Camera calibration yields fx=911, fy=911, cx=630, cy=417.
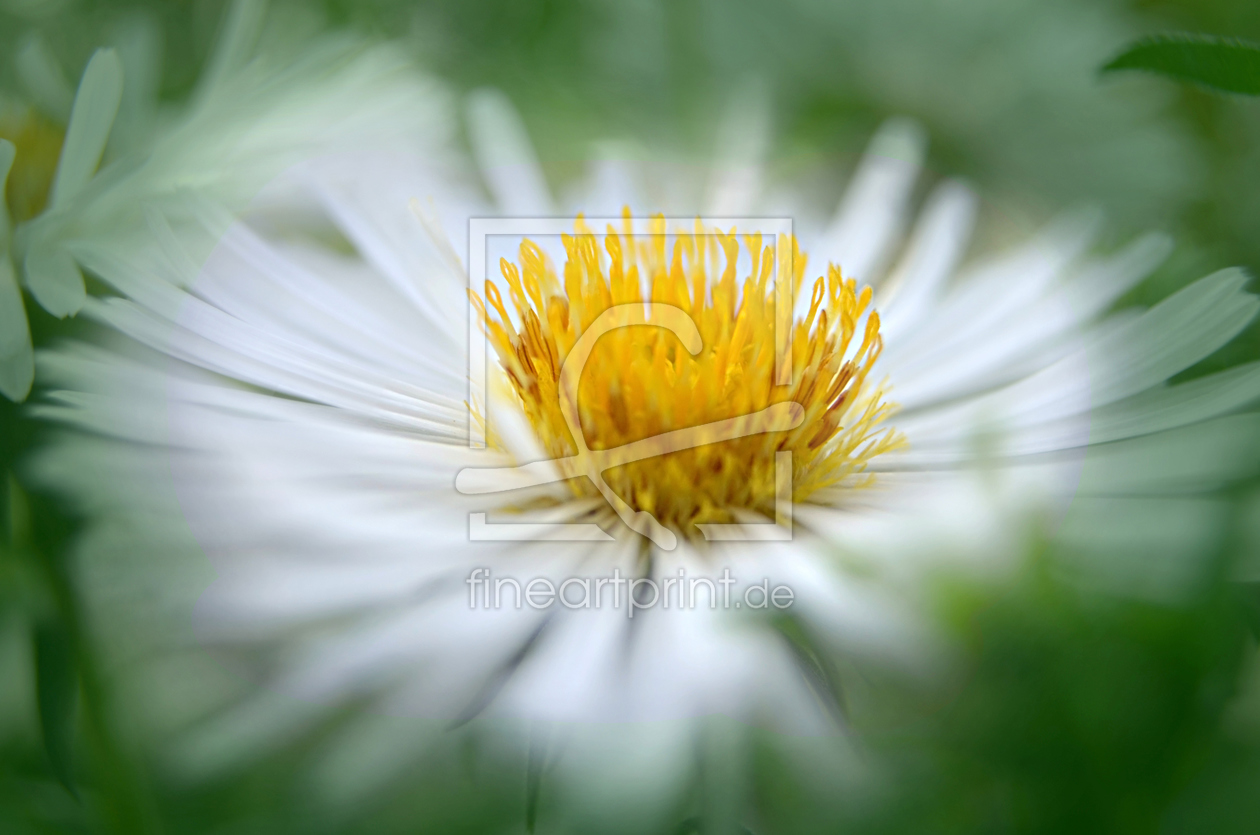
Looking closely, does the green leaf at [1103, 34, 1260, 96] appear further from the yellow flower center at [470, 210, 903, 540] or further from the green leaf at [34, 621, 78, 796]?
the green leaf at [34, 621, 78, 796]

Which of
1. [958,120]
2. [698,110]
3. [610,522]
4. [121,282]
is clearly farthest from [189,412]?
[958,120]

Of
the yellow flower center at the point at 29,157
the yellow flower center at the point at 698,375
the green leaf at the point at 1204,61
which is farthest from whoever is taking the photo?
the yellow flower center at the point at 29,157

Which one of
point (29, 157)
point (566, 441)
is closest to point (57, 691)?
point (566, 441)

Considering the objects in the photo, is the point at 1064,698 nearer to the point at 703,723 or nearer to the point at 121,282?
Answer: the point at 703,723

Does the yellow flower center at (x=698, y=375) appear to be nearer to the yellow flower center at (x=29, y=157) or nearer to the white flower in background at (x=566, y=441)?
the white flower in background at (x=566, y=441)

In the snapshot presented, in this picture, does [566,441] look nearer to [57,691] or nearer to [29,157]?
[57,691]

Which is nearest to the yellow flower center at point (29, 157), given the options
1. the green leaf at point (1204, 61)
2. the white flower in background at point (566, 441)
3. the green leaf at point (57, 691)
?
the white flower in background at point (566, 441)

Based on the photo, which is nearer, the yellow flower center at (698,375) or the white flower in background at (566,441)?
the white flower in background at (566,441)
